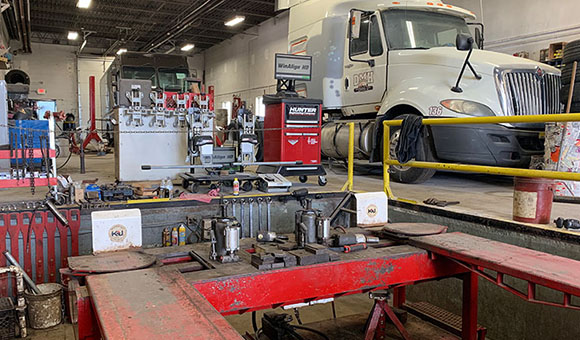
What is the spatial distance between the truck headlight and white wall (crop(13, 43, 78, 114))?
1863 cm

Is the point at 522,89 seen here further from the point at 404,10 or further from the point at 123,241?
the point at 123,241

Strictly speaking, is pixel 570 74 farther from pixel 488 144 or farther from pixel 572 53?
pixel 488 144

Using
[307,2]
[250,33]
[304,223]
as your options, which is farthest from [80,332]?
[250,33]

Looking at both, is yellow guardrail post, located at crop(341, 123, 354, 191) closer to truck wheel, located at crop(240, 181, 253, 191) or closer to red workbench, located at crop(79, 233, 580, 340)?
truck wheel, located at crop(240, 181, 253, 191)

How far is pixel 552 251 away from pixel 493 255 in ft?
3.63

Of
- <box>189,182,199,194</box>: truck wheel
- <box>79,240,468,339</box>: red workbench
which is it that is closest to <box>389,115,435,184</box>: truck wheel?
<box>189,182,199,194</box>: truck wheel

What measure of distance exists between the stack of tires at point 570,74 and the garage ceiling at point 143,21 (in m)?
10.8

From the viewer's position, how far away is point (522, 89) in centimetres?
525

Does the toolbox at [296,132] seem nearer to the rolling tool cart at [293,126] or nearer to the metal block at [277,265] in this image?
the rolling tool cart at [293,126]

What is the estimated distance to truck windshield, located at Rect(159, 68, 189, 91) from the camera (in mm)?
12219

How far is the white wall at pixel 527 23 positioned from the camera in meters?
7.54

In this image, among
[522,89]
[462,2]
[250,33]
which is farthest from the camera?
[250,33]

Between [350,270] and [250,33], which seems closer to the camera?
[350,270]

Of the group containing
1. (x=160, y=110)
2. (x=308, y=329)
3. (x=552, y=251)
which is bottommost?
(x=308, y=329)
